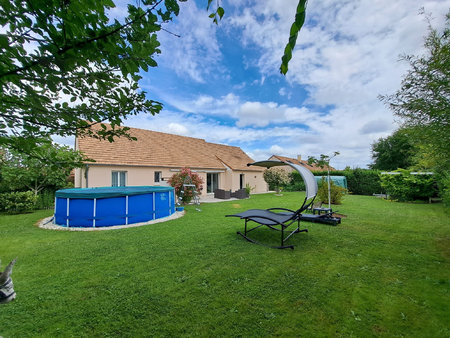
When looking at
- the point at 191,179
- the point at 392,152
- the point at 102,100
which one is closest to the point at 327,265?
the point at 102,100

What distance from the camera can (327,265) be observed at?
462 cm

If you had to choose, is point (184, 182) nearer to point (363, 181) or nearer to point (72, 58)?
point (72, 58)

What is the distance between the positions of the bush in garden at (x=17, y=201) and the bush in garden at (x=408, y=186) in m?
26.9

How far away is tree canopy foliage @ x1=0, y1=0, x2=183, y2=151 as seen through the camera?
1199 mm

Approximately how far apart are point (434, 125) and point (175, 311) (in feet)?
20.7

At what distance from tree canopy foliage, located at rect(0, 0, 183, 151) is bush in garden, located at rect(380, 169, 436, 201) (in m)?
21.7

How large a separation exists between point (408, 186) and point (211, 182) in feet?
59.3

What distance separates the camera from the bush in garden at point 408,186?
15.8 m

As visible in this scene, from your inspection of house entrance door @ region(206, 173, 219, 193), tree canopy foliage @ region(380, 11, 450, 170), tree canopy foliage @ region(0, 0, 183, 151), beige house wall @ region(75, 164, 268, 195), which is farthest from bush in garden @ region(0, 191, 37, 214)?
tree canopy foliage @ region(380, 11, 450, 170)

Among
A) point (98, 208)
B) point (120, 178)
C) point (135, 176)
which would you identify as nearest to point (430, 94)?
point (98, 208)

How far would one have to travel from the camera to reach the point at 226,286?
373cm

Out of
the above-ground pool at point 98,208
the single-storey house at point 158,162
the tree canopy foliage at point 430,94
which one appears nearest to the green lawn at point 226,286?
the above-ground pool at point 98,208

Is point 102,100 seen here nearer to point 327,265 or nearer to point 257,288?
point 257,288

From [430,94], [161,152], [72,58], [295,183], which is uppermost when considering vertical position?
[161,152]
